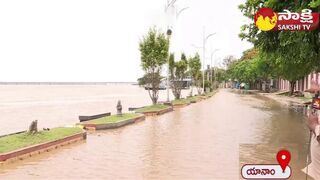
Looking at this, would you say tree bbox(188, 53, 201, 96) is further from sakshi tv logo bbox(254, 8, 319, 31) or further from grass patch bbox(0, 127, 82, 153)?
sakshi tv logo bbox(254, 8, 319, 31)

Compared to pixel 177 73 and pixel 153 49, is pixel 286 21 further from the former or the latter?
pixel 177 73

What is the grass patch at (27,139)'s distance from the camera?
1332 cm

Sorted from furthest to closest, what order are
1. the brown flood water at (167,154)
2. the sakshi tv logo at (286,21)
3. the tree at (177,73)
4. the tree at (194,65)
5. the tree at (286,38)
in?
the tree at (194,65), the tree at (177,73), the tree at (286,38), the brown flood water at (167,154), the sakshi tv logo at (286,21)

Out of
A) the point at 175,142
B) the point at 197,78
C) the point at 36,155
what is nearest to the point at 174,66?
the point at 197,78

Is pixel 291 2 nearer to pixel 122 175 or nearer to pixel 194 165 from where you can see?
pixel 194 165

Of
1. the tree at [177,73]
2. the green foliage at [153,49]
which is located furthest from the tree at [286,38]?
the tree at [177,73]

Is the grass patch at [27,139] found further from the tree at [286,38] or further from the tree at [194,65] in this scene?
the tree at [194,65]

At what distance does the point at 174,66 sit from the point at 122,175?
34612mm

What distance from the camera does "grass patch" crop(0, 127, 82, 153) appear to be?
1332cm

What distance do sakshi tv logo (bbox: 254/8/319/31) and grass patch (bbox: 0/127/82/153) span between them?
766 cm

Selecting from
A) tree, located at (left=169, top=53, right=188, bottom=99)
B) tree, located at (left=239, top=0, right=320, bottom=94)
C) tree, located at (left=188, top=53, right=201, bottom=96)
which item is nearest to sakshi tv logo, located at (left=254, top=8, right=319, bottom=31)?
tree, located at (left=239, top=0, right=320, bottom=94)

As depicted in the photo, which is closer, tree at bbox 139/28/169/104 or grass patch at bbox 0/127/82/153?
grass patch at bbox 0/127/82/153

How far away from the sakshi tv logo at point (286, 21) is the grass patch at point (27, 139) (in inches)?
302

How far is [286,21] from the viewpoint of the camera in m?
8.82
